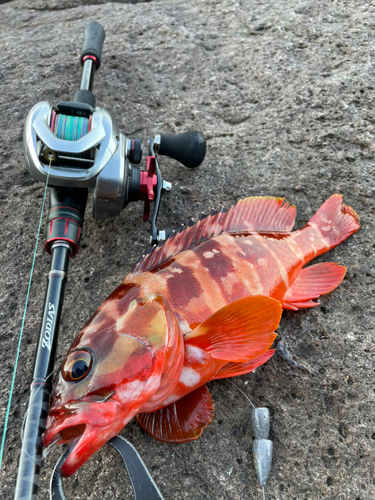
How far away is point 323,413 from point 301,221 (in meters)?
1.03

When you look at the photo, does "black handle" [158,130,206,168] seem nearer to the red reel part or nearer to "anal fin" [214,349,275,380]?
the red reel part

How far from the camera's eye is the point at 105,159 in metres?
1.78

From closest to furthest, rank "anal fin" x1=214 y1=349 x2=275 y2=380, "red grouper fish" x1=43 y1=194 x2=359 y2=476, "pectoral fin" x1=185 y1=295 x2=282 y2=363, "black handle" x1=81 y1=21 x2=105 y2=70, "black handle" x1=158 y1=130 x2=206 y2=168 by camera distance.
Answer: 1. "red grouper fish" x1=43 y1=194 x2=359 y2=476
2. "pectoral fin" x1=185 y1=295 x2=282 y2=363
3. "anal fin" x1=214 y1=349 x2=275 y2=380
4. "black handle" x1=158 y1=130 x2=206 y2=168
5. "black handle" x1=81 y1=21 x2=105 y2=70

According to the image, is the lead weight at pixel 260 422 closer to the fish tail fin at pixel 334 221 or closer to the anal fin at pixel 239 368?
the anal fin at pixel 239 368

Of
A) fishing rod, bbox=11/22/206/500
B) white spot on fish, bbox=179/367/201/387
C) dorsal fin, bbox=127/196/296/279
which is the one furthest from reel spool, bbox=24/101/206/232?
white spot on fish, bbox=179/367/201/387

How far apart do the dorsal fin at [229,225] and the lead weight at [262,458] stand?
81 cm

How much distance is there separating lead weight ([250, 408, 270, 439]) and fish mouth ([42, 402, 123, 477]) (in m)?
0.61

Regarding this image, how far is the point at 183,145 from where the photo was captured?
2236 millimetres

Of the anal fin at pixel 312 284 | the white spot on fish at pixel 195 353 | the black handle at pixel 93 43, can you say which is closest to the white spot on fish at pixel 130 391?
the white spot on fish at pixel 195 353

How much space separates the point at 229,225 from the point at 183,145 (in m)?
0.62

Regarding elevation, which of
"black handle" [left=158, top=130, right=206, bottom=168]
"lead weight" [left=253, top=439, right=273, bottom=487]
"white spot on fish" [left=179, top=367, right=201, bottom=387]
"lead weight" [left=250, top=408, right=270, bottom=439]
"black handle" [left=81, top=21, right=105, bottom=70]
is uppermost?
"black handle" [left=81, top=21, right=105, bottom=70]

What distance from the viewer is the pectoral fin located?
1451 mm

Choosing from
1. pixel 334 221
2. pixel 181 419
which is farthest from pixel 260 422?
pixel 334 221

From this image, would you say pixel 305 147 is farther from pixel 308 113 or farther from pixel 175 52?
pixel 175 52
